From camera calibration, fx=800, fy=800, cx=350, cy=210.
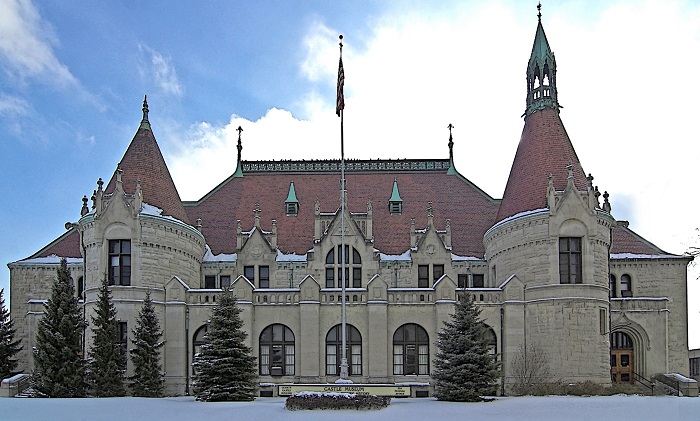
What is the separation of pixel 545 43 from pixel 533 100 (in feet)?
10.1

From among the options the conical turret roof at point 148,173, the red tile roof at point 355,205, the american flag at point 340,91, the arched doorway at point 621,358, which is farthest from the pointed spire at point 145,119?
the arched doorway at point 621,358

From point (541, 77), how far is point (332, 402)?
72.5ft

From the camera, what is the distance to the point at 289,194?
43000 millimetres

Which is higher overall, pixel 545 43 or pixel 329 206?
pixel 545 43

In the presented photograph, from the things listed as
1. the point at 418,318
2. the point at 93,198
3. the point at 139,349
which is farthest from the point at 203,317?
the point at 418,318

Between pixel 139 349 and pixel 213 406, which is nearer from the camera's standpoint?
pixel 213 406

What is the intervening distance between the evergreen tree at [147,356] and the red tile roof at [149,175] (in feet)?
16.6

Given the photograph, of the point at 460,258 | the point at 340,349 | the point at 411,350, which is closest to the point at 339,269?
the point at 340,349

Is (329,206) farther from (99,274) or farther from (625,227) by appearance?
(625,227)

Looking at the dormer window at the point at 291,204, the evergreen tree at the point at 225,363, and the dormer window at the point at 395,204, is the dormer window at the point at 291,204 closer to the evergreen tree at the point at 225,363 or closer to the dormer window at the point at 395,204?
the dormer window at the point at 395,204

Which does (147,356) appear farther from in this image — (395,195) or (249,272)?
(395,195)

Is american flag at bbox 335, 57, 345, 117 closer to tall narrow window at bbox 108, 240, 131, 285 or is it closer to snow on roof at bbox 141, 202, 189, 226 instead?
snow on roof at bbox 141, 202, 189, 226

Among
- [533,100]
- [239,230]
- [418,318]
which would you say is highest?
[533,100]

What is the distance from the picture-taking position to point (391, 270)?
39594 mm
